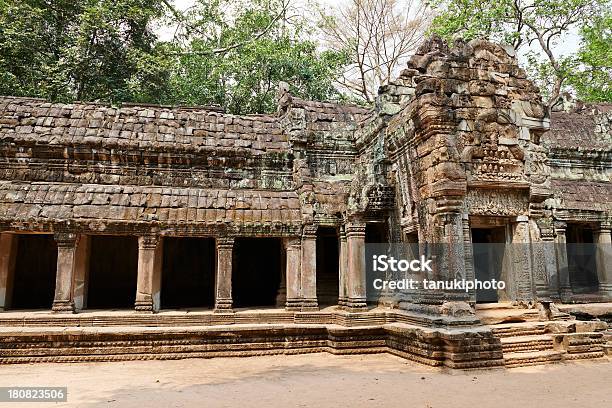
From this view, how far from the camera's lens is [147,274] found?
10.0m

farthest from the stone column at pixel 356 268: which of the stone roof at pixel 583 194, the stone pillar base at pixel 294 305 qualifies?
the stone roof at pixel 583 194

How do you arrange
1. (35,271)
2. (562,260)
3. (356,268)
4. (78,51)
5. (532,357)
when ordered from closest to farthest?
(532,357) → (356,268) → (35,271) → (562,260) → (78,51)

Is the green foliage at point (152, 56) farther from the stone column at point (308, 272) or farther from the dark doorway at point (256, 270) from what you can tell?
the stone column at point (308, 272)

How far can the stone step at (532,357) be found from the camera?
798 centimetres

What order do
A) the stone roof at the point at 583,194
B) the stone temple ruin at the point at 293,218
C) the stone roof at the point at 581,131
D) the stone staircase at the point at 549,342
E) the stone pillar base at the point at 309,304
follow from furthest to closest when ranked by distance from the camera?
the stone roof at the point at 581,131
the stone roof at the point at 583,194
the stone pillar base at the point at 309,304
the stone temple ruin at the point at 293,218
the stone staircase at the point at 549,342

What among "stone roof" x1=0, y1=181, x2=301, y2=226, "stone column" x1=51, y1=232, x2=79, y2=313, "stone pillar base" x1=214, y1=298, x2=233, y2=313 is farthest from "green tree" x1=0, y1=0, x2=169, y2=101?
"stone pillar base" x1=214, y1=298, x2=233, y2=313

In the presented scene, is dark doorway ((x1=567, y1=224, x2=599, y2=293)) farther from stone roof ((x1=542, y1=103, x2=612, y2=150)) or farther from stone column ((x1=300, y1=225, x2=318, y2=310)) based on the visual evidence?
stone column ((x1=300, y1=225, x2=318, y2=310))

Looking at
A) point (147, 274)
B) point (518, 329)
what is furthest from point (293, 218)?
point (518, 329)

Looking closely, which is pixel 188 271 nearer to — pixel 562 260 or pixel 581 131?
pixel 562 260

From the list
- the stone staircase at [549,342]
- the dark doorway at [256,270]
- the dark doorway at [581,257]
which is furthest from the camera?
the dark doorway at [581,257]

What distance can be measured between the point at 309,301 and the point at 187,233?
304 centimetres

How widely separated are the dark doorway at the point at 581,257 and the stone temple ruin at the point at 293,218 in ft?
10.2

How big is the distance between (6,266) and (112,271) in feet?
10.3

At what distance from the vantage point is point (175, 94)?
886 inches
